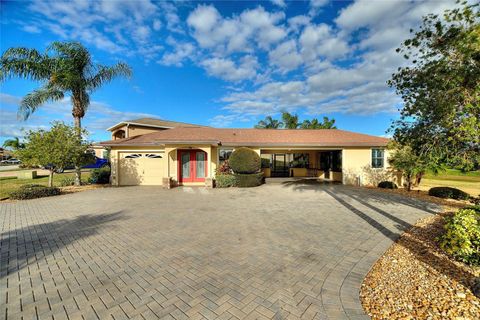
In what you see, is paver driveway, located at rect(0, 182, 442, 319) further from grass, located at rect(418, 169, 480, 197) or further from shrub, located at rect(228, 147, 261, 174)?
grass, located at rect(418, 169, 480, 197)

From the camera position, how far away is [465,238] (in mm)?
3900

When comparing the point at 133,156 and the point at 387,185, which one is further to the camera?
the point at 133,156

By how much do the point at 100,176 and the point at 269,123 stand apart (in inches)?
1440

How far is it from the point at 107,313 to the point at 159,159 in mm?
13566

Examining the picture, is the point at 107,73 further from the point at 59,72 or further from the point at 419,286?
the point at 419,286

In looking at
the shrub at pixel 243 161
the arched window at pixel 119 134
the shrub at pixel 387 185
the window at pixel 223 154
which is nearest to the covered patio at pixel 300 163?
the shrub at pixel 387 185

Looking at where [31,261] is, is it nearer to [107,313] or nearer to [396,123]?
[107,313]

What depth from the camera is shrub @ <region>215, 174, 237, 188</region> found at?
45.7ft

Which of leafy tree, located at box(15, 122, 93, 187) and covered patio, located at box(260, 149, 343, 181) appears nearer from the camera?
leafy tree, located at box(15, 122, 93, 187)

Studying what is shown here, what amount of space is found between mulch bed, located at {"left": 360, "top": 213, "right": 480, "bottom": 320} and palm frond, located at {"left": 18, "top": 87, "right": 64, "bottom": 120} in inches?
749

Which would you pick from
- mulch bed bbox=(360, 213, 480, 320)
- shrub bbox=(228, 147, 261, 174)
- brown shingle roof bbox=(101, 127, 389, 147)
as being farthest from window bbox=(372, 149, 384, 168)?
mulch bed bbox=(360, 213, 480, 320)

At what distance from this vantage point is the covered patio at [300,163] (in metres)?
18.4

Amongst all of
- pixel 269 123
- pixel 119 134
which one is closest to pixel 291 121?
pixel 269 123

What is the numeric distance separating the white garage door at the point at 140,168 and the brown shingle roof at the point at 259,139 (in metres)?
1.05
